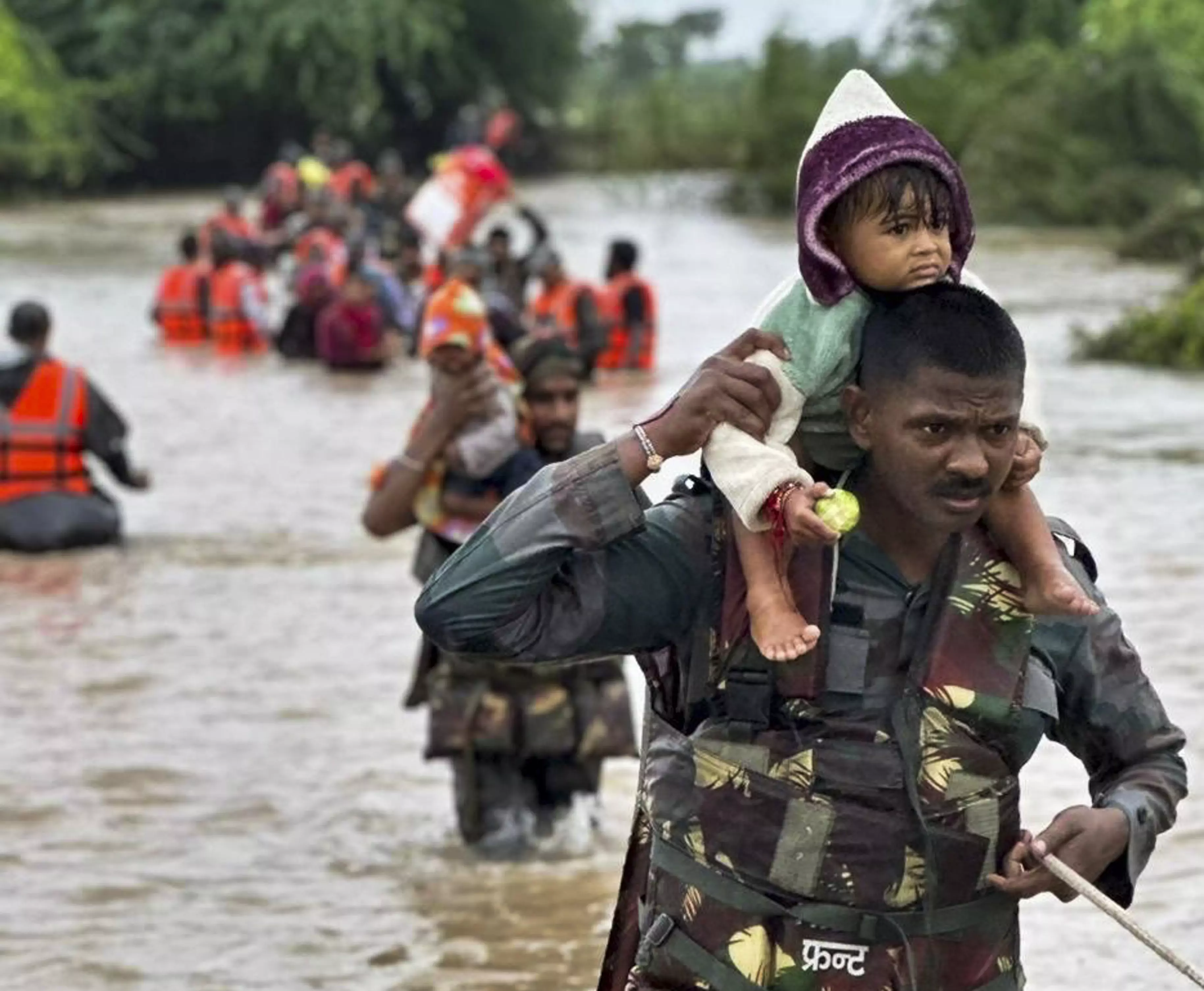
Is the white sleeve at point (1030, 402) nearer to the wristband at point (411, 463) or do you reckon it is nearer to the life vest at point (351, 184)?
the wristband at point (411, 463)

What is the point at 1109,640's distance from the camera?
3455 millimetres

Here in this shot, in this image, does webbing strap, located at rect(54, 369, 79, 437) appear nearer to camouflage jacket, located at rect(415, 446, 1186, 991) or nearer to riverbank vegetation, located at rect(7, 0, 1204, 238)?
camouflage jacket, located at rect(415, 446, 1186, 991)

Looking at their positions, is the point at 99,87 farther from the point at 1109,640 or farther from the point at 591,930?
the point at 1109,640

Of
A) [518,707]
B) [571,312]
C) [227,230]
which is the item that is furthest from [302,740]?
[227,230]

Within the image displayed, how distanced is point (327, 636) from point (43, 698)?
1270 millimetres


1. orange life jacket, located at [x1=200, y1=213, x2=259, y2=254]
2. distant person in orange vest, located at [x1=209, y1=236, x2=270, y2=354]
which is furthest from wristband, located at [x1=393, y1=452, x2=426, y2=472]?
orange life jacket, located at [x1=200, y1=213, x2=259, y2=254]

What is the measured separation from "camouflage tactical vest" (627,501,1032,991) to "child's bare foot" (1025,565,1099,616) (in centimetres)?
5

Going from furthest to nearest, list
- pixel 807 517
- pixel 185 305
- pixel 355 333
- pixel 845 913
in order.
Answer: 1. pixel 185 305
2. pixel 355 333
3. pixel 845 913
4. pixel 807 517

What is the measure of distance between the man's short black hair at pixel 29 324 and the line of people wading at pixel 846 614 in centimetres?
833

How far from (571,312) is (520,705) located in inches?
433

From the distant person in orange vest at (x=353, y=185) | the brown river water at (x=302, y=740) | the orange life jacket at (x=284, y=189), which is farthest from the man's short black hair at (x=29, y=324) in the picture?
the orange life jacket at (x=284, y=189)

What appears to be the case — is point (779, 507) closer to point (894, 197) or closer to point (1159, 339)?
point (894, 197)

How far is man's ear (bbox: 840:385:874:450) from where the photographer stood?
129 inches

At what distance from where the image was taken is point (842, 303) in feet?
10.8
